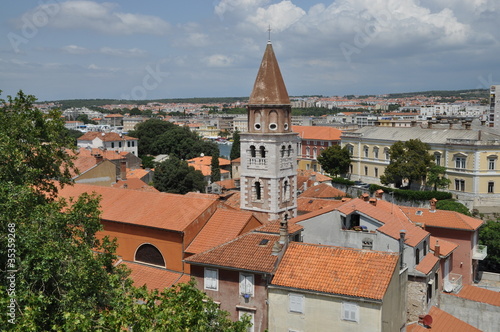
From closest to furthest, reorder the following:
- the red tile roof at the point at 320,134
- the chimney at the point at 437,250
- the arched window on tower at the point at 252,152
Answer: the chimney at the point at 437,250 < the arched window on tower at the point at 252,152 < the red tile roof at the point at 320,134

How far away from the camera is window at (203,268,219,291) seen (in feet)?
79.6

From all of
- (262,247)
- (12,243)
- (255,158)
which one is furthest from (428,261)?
(12,243)

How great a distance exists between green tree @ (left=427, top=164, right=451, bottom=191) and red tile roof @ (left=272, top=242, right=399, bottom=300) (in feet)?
134

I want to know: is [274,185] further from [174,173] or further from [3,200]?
[174,173]

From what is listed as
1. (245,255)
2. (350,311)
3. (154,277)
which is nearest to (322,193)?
(154,277)

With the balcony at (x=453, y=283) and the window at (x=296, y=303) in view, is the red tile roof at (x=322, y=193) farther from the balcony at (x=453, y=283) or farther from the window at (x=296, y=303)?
the window at (x=296, y=303)

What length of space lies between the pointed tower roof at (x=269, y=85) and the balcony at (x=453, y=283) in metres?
15.7

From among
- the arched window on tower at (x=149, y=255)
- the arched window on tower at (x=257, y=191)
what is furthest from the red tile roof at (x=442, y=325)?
the arched window on tower at (x=149, y=255)

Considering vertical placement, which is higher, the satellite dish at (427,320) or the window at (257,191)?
the window at (257,191)

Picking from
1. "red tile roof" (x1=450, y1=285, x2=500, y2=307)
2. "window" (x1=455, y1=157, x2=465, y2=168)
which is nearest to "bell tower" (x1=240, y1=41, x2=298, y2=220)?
"red tile roof" (x1=450, y1=285, x2=500, y2=307)

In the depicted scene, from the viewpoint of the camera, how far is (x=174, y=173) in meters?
63.7

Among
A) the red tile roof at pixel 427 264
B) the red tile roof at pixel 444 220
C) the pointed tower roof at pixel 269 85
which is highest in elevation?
the pointed tower roof at pixel 269 85

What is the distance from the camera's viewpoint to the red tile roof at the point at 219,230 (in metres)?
28.1

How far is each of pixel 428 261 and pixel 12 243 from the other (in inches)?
854
